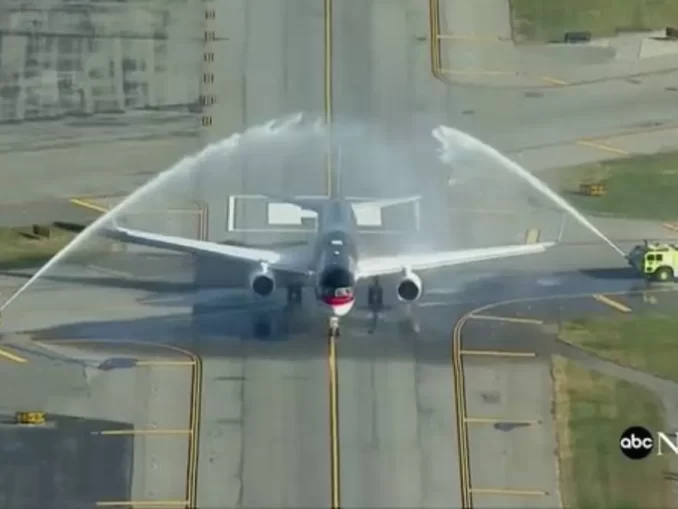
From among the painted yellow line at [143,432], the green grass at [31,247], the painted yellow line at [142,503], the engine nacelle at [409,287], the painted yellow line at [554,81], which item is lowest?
the painted yellow line at [142,503]

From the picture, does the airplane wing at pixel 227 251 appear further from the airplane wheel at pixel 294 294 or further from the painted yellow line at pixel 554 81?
the painted yellow line at pixel 554 81

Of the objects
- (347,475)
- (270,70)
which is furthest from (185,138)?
(347,475)

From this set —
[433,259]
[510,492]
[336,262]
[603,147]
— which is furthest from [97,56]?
[510,492]

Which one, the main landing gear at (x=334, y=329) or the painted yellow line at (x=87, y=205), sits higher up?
the painted yellow line at (x=87, y=205)

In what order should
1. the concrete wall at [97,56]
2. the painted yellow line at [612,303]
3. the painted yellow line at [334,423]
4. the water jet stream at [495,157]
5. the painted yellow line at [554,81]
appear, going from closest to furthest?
1. the painted yellow line at [334,423]
2. the painted yellow line at [612,303]
3. the water jet stream at [495,157]
4. the concrete wall at [97,56]
5. the painted yellow line at [554,81]

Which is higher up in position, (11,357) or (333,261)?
(333,261)

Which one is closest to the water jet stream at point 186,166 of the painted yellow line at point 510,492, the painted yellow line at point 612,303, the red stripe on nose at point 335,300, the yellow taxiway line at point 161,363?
the yellow taxiway line at point 161,363

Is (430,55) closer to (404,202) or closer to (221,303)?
(404,202)

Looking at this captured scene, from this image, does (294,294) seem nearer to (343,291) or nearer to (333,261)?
(333,261)
